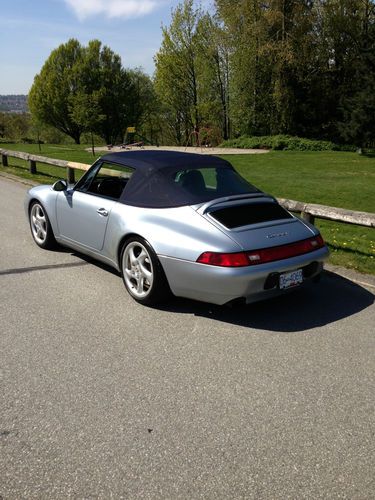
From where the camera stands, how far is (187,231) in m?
4.25

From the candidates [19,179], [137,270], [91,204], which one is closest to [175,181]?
[137,270]

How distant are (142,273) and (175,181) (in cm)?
99

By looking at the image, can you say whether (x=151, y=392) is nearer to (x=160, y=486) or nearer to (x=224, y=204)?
(x=160, y=486)

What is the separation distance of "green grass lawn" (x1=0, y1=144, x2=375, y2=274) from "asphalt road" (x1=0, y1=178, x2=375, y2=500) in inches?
74.3

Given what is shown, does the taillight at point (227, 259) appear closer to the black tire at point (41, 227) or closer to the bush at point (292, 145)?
the black tire at point (41, 227)

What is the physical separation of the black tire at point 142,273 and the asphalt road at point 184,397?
0.47 feet

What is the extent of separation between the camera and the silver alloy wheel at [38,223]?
6392 mm

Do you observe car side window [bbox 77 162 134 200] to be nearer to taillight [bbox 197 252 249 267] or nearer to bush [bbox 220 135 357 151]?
taillight [bbox 197 252 249 267]

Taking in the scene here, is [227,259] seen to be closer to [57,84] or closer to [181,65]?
[181,65]

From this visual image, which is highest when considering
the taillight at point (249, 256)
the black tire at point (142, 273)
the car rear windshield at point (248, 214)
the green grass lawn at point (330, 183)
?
the car rear windshield at point (248, 214)

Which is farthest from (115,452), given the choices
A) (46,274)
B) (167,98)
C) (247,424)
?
(167,98)

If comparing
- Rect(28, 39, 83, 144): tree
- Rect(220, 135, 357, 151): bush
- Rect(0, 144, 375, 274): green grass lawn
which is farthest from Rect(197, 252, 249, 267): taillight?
Rect(28, 39, 83, 144): tree

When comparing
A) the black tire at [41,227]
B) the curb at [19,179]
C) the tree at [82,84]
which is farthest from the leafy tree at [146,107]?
the black tire at [41,227]

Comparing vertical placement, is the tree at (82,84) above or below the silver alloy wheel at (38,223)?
above
